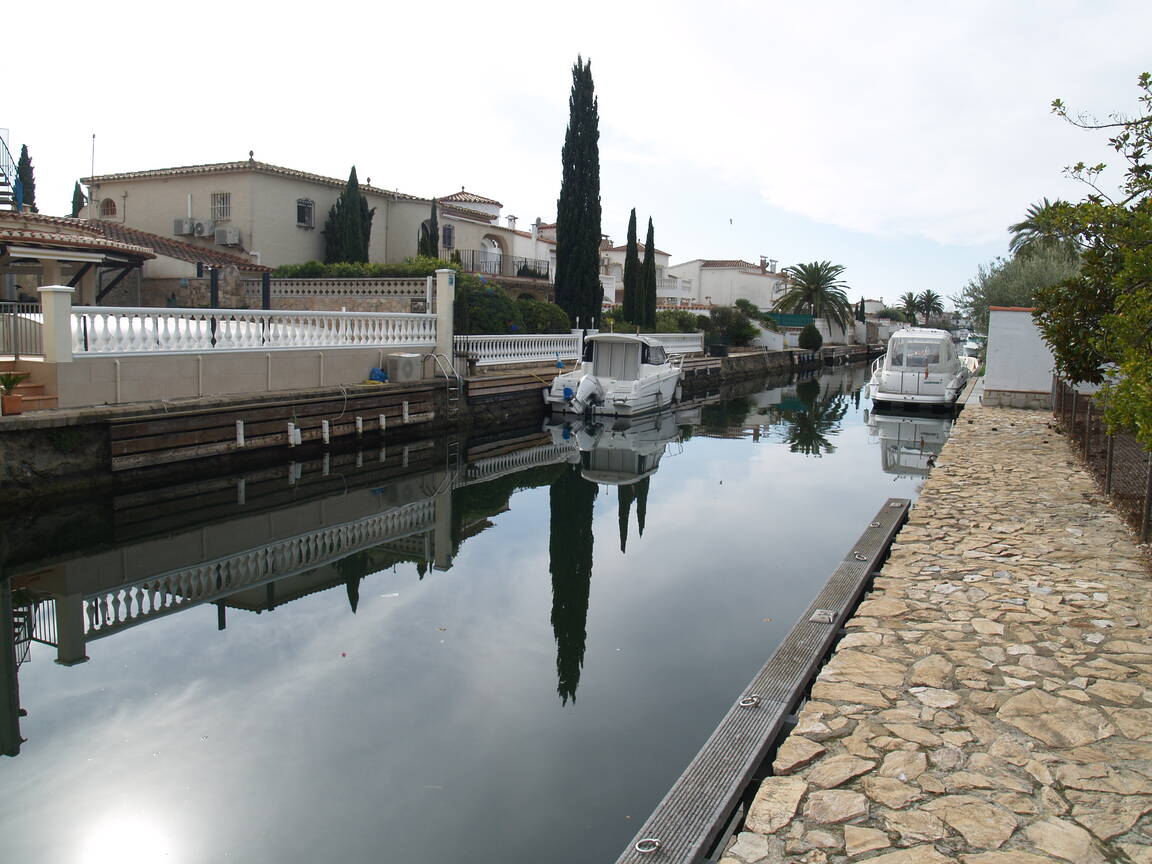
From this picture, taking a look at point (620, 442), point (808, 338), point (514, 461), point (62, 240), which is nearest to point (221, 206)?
point (62, 240)

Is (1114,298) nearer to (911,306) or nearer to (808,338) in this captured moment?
(808,338)

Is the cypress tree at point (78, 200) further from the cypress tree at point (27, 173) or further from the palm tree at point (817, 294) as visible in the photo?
the palm tree at point (817, 294)

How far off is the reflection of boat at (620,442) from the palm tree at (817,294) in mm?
37450

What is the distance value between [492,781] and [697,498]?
9.51m

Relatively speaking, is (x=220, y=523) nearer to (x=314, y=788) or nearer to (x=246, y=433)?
(x=246, y=433)

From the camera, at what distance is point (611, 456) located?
18.5 metres

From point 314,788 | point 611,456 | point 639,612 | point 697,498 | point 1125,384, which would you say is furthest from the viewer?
point 611,456

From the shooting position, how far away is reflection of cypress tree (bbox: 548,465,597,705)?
23.3 ft

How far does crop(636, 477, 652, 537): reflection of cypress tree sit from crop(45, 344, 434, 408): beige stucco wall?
667 centimetres

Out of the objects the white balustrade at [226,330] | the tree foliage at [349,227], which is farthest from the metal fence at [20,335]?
the tree foliage at [349,227]

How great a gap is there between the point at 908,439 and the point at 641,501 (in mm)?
10296

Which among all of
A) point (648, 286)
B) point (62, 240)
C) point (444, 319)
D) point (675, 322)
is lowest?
point (444, 319)

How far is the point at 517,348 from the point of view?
24.6m

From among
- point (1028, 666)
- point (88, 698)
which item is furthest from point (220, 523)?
point (1028, 666)
